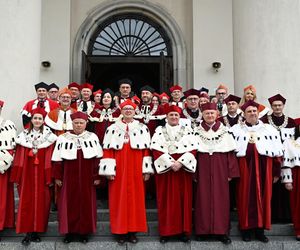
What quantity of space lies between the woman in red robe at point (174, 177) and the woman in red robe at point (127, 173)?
0.73ft

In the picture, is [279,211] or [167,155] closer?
[167,155]

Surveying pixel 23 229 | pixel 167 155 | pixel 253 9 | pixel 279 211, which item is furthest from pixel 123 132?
pixel 253 9

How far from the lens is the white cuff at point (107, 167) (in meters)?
6.29

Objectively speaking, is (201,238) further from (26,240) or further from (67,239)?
(26,240)

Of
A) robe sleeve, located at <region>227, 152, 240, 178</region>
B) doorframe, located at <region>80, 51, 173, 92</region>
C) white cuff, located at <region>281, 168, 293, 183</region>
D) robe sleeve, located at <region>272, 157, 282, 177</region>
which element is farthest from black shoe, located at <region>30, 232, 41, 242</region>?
doorframe, located at <region>80, 51, 173, 92</region>

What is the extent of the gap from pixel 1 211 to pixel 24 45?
3.60 metres

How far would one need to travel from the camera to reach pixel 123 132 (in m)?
6.55

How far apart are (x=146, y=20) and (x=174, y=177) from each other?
25.7ft

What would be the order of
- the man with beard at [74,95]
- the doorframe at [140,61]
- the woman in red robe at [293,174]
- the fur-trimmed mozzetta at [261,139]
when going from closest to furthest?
the fur-trimmed mozzetta at [261,139], the woman in red robe at [293,174], the man with beard at [74,95], the doorframe at [140,61]

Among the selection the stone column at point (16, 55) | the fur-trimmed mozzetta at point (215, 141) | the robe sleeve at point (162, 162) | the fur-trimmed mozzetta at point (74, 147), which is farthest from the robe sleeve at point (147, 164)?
the stone column at point (16, 55)

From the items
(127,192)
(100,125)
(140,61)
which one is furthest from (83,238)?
(140,61)

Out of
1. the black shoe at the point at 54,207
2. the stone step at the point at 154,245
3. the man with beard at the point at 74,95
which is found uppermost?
the man with beard at the point at 74,95

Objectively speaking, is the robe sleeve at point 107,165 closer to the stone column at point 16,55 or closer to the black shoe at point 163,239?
the black shoe at point 163,239

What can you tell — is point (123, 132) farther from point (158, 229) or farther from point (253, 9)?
point (253, 9)
